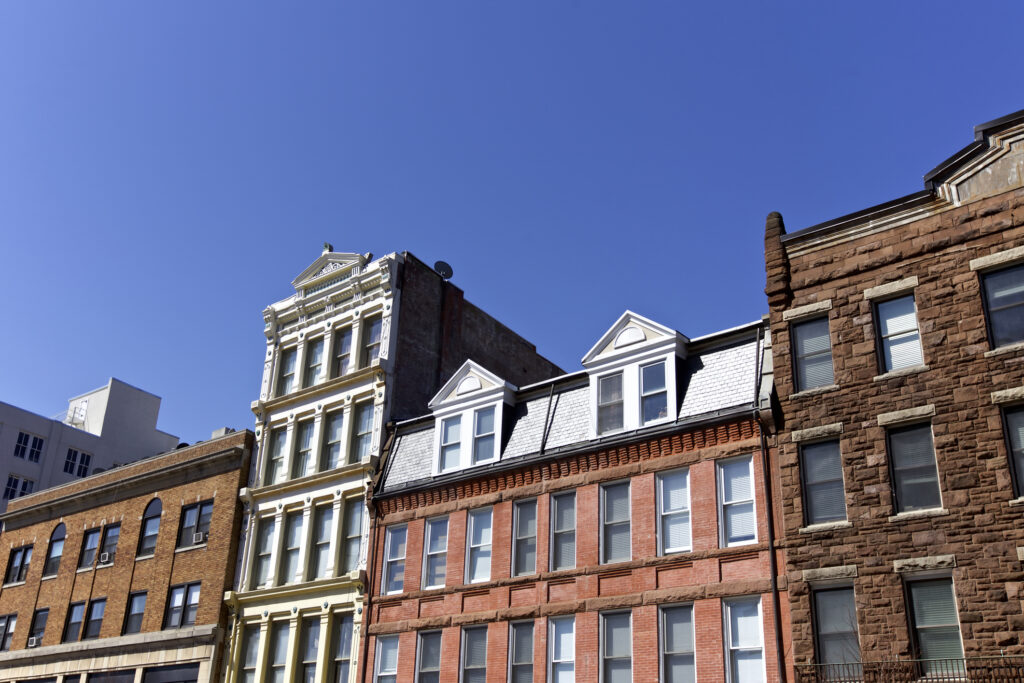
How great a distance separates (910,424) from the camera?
21.3m

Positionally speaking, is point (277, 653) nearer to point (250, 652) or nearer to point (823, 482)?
point (250, 652)

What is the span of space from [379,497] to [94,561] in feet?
54.3

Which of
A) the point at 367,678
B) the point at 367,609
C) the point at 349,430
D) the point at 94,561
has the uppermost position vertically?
the point at 349,430

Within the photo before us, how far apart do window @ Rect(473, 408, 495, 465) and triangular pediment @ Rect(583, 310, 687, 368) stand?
3882 mm

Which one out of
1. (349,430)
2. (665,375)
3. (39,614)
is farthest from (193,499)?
(665,375)

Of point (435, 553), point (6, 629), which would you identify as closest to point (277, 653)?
point (435, 553)

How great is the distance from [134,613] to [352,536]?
448 inches

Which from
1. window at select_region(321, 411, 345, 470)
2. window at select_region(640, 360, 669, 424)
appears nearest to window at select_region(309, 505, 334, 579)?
window at select_region(321, 411, 345, 470)

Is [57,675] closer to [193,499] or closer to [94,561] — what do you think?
[94,561]

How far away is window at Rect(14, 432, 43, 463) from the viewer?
6294 centimetres

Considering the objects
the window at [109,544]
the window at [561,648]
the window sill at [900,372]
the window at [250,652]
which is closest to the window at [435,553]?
the window at [561,648]

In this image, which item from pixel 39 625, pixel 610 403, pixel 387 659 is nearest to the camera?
pixel 610 403

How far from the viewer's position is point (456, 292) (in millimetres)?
38406

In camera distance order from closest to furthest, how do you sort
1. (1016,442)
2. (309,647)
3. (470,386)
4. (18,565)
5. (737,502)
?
(1016,442)
(737,502)
(470,386)
(309,647)
(18,565)
